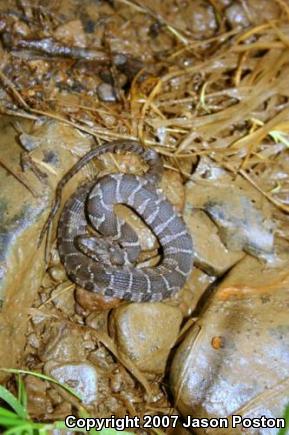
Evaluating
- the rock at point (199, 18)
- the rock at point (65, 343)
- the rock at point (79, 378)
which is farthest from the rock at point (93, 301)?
the rock at point (199, 18)

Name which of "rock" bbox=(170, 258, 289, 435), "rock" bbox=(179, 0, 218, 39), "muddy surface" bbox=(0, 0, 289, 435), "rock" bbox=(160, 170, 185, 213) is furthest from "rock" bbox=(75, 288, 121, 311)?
"rock" bbox=(179, 0, 218, 39)

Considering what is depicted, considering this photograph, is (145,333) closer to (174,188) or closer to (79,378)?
(79,378)

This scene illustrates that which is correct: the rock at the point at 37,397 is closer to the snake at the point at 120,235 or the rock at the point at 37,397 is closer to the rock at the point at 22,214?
the rock at the point at 22,214

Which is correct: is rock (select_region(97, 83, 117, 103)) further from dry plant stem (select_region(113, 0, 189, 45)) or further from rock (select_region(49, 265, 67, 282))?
rock (select_region(49, 265, 67, 282))

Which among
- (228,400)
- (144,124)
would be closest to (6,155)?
(144,124)

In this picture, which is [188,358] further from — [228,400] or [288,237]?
[288,237]

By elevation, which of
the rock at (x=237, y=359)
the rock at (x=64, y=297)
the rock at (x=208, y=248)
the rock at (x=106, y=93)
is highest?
the rock at (x=106, y=93)
